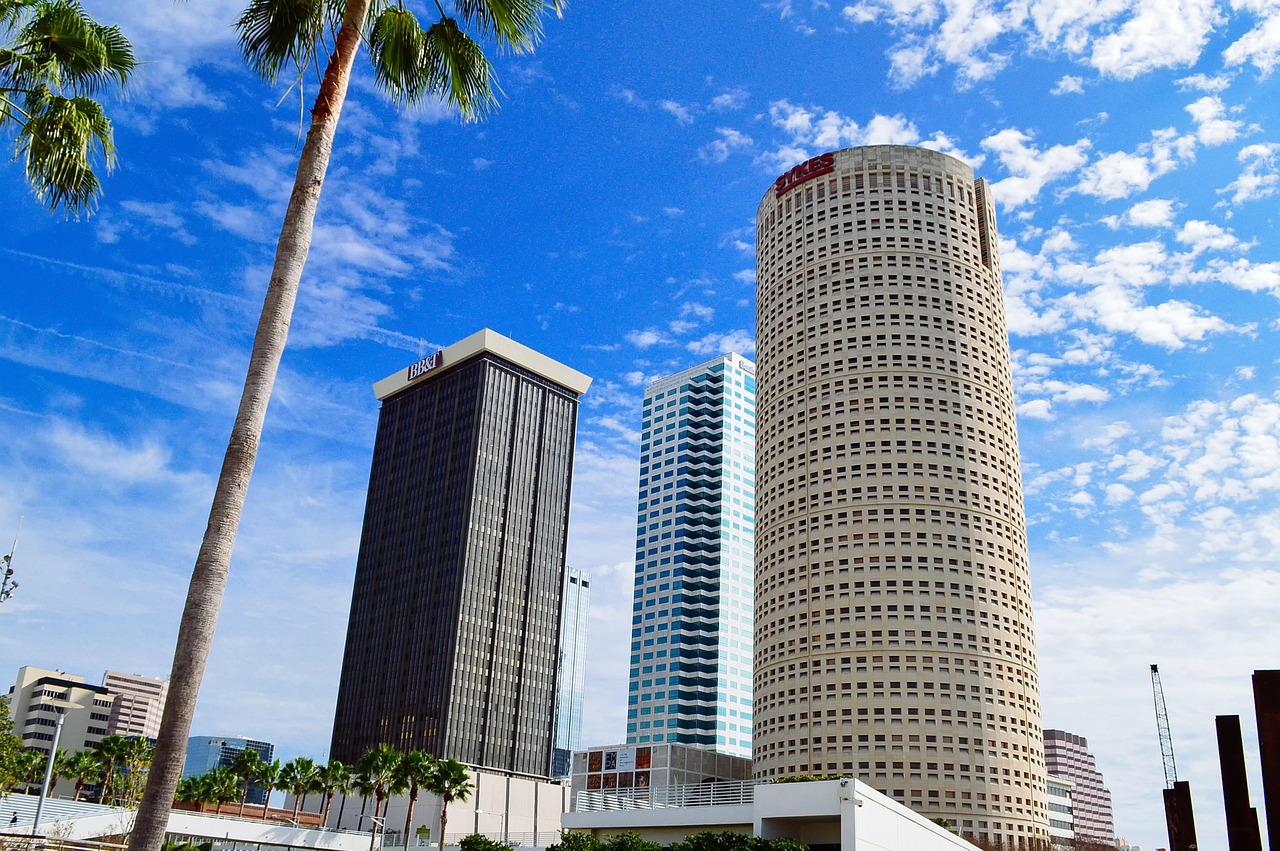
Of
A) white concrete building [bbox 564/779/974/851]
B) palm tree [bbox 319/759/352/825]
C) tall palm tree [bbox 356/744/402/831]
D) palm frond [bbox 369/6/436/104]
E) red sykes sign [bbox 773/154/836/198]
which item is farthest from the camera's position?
red sykes sign [bbox 773/154/836/198]

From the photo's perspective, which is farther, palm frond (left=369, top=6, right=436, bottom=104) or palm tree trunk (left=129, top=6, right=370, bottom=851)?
palm frond (left=369, top=6, right=436, bottom=104)

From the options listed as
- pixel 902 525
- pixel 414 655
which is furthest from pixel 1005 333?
pixel 414 655

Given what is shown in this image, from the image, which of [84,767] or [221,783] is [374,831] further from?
[84,767]

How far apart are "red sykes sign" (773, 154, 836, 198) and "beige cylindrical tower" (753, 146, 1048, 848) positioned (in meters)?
0.22

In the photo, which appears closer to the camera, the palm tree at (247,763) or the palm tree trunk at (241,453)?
the palm tree trunk at (241,453)

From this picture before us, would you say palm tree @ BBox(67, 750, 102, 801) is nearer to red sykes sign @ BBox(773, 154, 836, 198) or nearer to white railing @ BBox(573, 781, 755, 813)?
white railing @ BBox(573, 781, 755, 813)

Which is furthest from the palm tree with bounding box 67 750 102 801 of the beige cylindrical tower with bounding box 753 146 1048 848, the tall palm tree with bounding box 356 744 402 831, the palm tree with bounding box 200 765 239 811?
the beige cylindrical tower with bounding box 753 146 1048 848

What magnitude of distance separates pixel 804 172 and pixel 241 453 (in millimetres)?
126266

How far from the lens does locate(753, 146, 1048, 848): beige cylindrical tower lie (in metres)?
109

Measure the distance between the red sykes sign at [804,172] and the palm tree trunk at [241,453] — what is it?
118 m

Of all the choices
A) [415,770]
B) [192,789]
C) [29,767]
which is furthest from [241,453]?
[29,767]

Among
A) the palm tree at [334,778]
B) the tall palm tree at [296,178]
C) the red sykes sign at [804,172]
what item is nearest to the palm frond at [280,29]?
the tall palm tree at [296,178]

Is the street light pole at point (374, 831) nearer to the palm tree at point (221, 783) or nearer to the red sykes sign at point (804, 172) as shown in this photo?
the palm tree at point (221, 783)

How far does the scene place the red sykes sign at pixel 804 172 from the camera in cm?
13462
